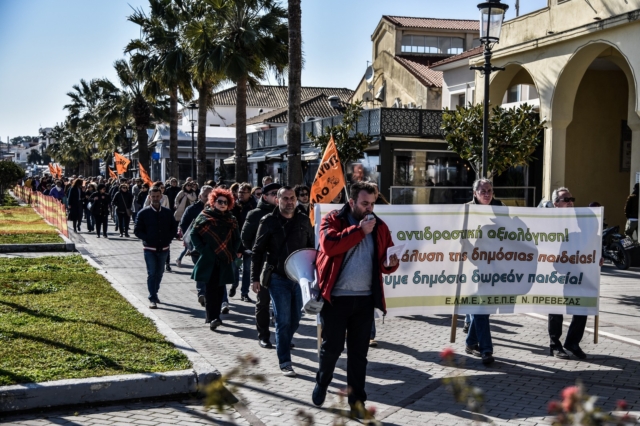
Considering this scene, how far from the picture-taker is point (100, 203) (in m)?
23.9

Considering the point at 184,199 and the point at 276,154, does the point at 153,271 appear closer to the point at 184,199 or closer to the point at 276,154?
the point at 184,199

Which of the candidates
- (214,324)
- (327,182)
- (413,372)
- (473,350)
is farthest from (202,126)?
(413,372)

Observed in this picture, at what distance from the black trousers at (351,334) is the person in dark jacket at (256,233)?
2444 mm

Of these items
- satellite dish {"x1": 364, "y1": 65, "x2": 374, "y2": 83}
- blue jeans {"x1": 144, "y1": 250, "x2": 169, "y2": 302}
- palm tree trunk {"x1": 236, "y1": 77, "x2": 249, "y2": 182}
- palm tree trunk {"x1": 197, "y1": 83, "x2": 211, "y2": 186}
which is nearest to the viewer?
blue jeans {"x1": 144, "y1": 250, "x2": 169, "y2": 302}

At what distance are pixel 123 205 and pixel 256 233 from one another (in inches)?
630

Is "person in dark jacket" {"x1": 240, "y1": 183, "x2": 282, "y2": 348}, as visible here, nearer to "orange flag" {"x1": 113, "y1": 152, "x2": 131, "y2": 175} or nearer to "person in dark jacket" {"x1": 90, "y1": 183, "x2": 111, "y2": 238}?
"person in dark jacket" {"x1": 90, "y1": 183, "x2": 111, "y2": 238}

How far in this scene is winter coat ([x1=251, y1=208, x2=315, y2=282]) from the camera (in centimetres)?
779

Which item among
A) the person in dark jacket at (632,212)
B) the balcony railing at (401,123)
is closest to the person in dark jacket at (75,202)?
the balcony railing at (401,123)

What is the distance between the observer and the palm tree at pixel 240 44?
27.2 meters

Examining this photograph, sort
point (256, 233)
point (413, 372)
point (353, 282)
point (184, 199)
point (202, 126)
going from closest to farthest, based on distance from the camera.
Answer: point (353, 282) < point (413, 372) < point (256, 233) < point (184, 199) < point (202, 126)

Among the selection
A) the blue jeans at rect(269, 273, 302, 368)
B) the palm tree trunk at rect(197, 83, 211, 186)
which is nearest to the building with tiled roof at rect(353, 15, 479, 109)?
the palm tree trunk at rect(197, 83, 211, 186)

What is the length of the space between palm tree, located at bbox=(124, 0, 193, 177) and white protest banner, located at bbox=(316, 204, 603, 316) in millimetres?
25625

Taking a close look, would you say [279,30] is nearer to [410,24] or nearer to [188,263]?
[188,263]

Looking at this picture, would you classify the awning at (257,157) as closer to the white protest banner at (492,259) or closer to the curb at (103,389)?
the white protest banner at (492,259)
